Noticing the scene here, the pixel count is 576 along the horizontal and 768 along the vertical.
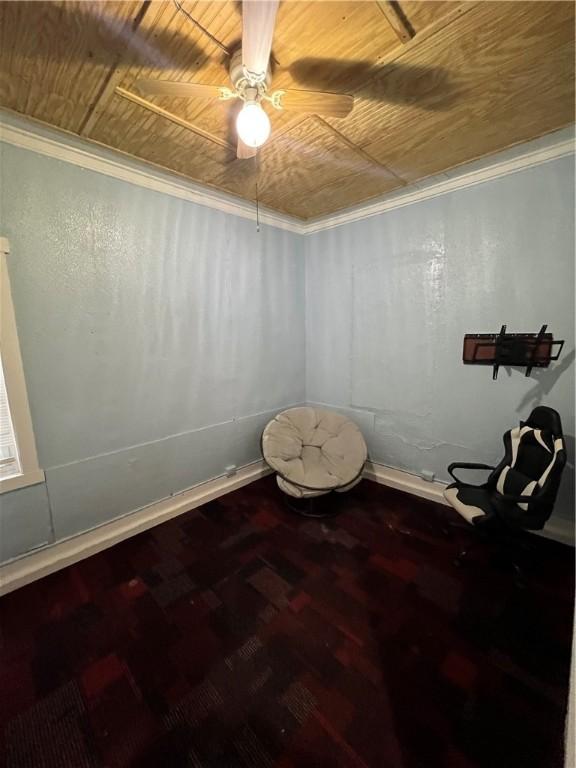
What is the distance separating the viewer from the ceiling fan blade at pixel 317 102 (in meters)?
1.24

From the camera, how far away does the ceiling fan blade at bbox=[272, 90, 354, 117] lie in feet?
4.05

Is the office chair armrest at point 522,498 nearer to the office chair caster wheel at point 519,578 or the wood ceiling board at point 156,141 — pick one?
the office chair caster wheel at point 519,578

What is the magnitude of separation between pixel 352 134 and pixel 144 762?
3.20m

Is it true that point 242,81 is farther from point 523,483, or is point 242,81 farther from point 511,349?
point 523,483

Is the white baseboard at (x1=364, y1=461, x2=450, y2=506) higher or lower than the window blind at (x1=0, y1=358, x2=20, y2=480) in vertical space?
lower

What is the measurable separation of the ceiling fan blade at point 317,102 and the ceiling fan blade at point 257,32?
0.43ft

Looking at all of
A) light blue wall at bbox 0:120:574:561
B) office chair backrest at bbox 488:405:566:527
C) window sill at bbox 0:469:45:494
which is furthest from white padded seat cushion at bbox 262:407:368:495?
window sill at bbox 0:469:45:494

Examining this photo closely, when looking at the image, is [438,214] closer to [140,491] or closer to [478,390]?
[478,390]

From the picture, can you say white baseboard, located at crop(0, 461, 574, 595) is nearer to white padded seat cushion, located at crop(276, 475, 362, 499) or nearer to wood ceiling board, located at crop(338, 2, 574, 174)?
white padded seat cushion, located at crop(276, 475, 362, 499)

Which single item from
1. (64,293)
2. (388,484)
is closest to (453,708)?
(388,484)

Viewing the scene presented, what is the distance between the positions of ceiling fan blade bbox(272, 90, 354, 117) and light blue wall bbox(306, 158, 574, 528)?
1.52m

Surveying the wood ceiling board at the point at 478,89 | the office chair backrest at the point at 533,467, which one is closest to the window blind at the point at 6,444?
the wood ceiling board at the point at 478,89

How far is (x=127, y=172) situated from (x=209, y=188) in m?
0.65

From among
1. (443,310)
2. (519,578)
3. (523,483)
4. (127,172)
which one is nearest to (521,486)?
(523,483)
